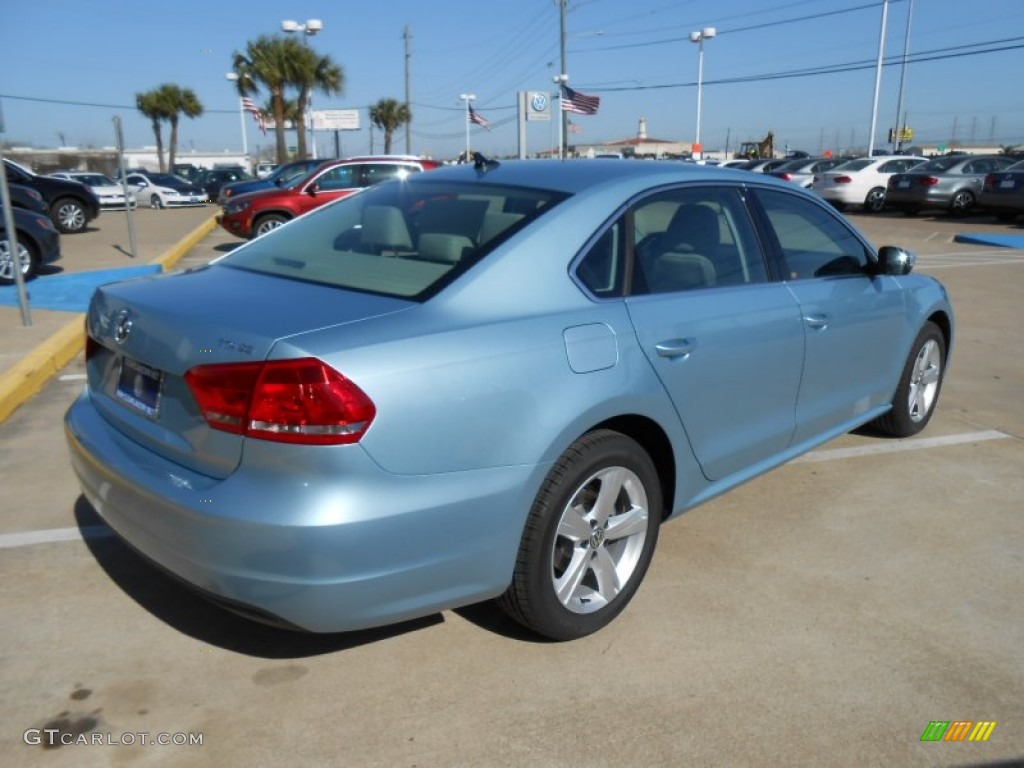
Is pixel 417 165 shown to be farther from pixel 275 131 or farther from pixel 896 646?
pixel 275 131

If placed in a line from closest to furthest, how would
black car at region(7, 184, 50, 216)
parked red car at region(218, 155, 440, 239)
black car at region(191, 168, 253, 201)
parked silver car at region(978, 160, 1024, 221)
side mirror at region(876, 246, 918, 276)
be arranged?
side mirror at region(876, 246, 918, 276), black car at region(7, 184, 50, 216), parked red car at region(218, 155, 440, 239), parked silver car at region(978, 160, 1024, 221), black car at region(191, 168, 253, 201)

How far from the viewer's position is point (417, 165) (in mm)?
15695

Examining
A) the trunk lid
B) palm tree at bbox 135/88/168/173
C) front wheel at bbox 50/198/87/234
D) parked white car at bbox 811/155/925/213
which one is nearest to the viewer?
the trunk lid

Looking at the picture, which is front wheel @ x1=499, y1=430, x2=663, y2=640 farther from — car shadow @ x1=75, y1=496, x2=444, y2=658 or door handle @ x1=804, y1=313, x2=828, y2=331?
door handle @ x1=804, y1=313, x2=828, y2=331

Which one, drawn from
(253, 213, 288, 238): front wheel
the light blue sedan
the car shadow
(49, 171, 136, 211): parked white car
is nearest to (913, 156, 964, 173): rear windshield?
(253, 213, 288, 238): front wheel

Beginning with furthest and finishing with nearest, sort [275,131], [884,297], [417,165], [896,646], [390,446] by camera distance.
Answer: [275,131], [417,165], [884,297], [896,646], [390,446]

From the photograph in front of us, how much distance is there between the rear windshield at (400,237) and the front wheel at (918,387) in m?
2.78

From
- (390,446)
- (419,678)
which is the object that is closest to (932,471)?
(419,678)

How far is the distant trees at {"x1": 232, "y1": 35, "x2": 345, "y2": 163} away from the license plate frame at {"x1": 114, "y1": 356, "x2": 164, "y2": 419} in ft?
141

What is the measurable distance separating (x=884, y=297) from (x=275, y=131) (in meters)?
44.6

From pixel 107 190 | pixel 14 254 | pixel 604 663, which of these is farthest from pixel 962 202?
pixel 107 190

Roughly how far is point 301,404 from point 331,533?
351 millimetres

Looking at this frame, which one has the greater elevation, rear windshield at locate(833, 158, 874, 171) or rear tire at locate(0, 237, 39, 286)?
rear windshield at locate(833, 158, 874, 171)

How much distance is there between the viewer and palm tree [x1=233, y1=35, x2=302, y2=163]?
4222 centimetres
